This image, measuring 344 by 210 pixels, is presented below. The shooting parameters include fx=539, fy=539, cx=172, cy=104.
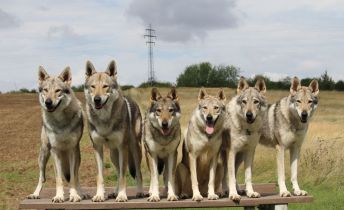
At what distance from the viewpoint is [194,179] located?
873cm

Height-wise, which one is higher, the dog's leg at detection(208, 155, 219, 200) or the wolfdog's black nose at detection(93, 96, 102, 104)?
the wolfdog's black nose at detection(93, 96, 102, 104)

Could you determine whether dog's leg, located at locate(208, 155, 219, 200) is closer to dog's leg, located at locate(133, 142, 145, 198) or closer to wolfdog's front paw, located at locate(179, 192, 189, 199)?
wolfdog's front paw, located at locate(179, 192, 189, 199)

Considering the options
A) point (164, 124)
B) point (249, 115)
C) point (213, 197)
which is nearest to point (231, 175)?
point (213, 197)

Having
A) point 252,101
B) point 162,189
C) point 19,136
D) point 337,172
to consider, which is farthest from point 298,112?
point 19,136

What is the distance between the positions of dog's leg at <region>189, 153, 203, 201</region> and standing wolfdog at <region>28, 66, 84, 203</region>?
72.6 inches

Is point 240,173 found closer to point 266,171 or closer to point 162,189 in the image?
point 266,171

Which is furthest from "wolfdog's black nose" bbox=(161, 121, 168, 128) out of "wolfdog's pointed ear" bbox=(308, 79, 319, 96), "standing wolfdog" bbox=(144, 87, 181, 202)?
"wolfdog's pointed ear" bbox=(308, 79, 319, 96)

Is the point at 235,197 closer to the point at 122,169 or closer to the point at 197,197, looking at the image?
the point at 197,197

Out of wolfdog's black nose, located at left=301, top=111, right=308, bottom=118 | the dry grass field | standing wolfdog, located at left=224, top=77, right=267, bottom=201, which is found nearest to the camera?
standing wolfdog, located at left=224, top=77, right=267, bottom=201

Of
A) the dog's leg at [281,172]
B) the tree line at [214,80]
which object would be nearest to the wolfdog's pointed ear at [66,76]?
the dog's leg at [281,172]

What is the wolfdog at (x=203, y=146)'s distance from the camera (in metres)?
8.47

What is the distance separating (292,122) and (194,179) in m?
1.89

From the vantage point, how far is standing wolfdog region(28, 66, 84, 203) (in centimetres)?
827

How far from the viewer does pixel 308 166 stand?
54.9 feet
